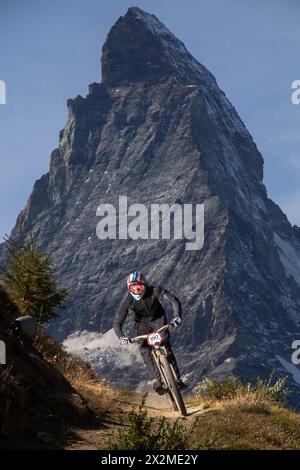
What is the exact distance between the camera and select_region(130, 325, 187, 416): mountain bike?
43.9 ft

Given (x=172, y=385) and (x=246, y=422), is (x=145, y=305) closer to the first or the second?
(x=172, y=385)

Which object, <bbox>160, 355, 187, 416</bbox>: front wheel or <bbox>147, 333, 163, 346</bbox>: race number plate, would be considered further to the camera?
<bbox>147, 333, 163, 346</bbox>: race number plate

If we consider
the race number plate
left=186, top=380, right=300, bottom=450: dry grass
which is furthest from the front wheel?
left=186, top=380, right=300, bottom=450: dry grass

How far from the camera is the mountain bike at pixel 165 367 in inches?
527

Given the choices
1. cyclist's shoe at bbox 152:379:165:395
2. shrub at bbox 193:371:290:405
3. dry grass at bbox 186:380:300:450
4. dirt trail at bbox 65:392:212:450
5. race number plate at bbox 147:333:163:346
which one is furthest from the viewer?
shrub at bbox 193:371:290:405

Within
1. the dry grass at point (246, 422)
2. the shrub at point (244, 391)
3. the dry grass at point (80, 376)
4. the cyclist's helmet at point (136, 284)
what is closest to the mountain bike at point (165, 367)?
the dry grass at point (246, 422)

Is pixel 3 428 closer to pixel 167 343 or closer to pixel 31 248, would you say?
pixel 167 343

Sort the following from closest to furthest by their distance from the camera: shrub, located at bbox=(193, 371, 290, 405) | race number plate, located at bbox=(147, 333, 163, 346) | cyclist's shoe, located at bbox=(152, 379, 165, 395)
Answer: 1. cyclist's shoe, located at bbox=(152, 379, 165, 395)
2. race number plate, located at bbox=(147, 333, 163, 346)
3. shrub, located at bbox=(193, 371, 290, 405)

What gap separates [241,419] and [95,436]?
2.65 meters
